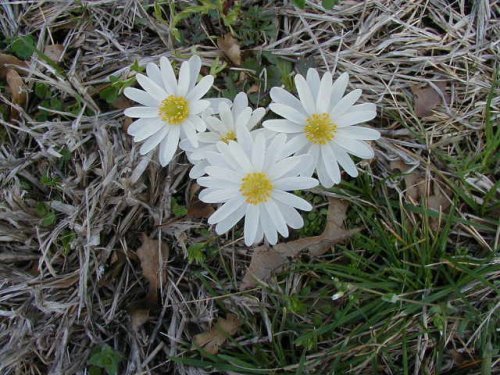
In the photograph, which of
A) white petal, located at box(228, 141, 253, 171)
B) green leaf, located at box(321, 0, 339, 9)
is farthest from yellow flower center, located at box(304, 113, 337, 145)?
green leaf, located at box(321, 0, 339, 9)

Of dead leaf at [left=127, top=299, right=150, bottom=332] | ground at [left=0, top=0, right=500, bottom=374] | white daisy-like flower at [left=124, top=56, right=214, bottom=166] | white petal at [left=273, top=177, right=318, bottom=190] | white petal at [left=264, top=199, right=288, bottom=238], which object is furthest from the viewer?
dead leaf at [left=127, top=299, right=150, bottom=332]

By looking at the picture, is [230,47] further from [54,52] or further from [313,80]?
[54,52]

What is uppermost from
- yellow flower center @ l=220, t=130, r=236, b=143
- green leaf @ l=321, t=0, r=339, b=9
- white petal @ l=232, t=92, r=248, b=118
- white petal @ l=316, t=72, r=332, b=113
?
green leaf @ l=321, t=0, r=339, b=9

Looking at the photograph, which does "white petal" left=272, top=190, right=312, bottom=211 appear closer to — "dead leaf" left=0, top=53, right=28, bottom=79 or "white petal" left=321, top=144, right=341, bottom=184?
"white petal" left=321, top=144, right=341, bottom=184

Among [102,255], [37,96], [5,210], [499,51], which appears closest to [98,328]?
[102,255]

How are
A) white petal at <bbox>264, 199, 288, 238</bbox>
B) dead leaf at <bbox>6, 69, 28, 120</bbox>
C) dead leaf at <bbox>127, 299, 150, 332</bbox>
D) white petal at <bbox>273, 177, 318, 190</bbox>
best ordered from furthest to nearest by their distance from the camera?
dead leaf at <bbox>6, 69, 28, 120</bbox>
dead leaf at <bbox>127, 299, 150, 332</bbox>
white petal at <bbox>264, 199, 288, 238</bbox>
white petal at <bbox>273, 177, 318, 190</bbox>

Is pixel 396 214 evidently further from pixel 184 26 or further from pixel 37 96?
pixel 37 96

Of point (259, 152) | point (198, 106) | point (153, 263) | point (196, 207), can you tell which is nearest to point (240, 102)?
point (198, 106)
